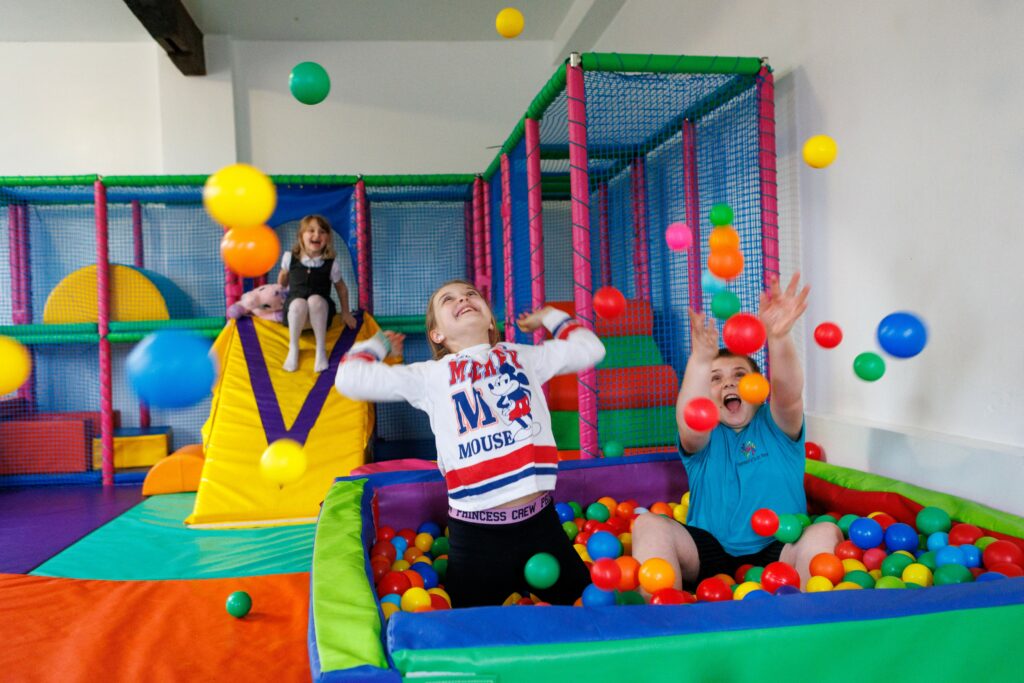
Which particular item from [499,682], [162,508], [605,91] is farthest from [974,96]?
[162,508]

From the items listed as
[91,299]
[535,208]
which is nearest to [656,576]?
[535,208]

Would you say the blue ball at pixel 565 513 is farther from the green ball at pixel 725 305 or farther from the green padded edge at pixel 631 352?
the green padded edge at pixel 631 352

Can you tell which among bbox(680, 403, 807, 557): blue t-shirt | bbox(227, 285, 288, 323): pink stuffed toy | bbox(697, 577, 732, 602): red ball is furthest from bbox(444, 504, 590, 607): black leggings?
bbox(227, 285, 288, 323): pink stuffed toy

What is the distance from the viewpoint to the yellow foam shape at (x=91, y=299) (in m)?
5.53

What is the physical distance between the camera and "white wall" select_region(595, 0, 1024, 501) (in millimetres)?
2029

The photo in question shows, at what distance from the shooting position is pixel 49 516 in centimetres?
423

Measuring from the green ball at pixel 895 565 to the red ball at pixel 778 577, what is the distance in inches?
9.8

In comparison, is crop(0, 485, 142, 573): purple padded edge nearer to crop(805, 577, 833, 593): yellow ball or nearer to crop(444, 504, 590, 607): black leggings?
crop(444, 504, 590, 607): black leggings

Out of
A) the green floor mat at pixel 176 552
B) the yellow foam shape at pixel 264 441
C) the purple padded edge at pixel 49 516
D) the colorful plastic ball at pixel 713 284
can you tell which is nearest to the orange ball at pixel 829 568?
the colorful plastic ball at pixel 713 284

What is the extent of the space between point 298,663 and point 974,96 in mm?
2483

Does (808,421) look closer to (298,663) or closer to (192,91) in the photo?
(298,663)

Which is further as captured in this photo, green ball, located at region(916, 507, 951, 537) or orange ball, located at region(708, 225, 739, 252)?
orange ball, located at region(708, 225, 739, 252)

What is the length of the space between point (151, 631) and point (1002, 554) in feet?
7.81

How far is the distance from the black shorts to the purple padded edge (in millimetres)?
2799
